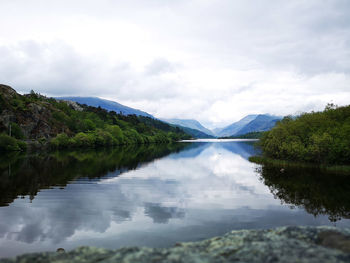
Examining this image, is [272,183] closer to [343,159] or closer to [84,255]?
[343,159]

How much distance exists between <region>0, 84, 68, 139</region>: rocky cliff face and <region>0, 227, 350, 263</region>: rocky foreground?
121687 millimetres

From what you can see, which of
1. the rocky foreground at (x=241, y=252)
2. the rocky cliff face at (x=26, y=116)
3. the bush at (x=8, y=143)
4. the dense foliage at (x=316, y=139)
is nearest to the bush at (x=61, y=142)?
the rocky cliff face at (x=26, y=116)

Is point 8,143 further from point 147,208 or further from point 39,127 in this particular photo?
point 147,208

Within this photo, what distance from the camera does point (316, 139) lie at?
54656 millimetres

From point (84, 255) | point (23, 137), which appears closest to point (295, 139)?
point (84, 255)

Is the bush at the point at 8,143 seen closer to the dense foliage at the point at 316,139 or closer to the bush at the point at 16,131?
the bush at the point at 16,131

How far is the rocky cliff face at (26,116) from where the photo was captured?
11984cm

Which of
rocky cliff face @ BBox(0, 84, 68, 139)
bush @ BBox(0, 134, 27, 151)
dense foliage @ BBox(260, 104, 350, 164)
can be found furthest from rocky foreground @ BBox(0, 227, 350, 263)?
rocky cliff face @ BBox(0, 84, 68, 139)

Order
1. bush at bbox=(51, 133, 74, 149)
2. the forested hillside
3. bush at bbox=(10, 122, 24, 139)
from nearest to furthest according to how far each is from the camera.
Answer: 1. the forested hillside
2. bush at bbox=(10, 122, 24, 139)
3. bush at bbox=(51, 133, 74, 149)

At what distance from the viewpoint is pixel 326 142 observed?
2127 inches

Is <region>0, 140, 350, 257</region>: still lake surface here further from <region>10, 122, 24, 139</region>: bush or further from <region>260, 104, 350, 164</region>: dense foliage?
<region>10, 122, 24, 139</region>: bush

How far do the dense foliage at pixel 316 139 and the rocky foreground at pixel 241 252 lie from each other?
46.6 meters

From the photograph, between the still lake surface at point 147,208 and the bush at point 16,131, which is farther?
the bush at point 16,131

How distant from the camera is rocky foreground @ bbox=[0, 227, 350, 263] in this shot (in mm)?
10102
